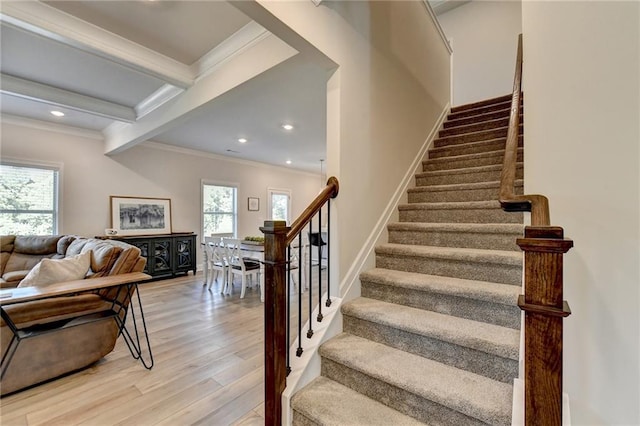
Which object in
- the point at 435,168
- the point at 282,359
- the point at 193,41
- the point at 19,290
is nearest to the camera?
the point at 282,359

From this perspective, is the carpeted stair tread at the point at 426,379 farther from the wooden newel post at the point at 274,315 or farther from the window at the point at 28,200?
the window at the point at 28,200

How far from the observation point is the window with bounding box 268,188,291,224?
783cm

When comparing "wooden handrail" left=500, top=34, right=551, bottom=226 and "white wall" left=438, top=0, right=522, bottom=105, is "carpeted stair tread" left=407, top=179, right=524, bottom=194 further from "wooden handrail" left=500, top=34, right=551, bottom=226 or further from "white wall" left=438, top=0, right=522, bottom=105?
"white wall" left=438, top=0, right=522, bottom=105

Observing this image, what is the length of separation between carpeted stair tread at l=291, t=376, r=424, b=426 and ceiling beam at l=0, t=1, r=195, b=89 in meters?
2.89

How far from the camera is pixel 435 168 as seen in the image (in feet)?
10.2

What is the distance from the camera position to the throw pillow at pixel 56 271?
7.02ft

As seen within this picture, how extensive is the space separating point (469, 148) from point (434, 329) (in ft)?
7.71

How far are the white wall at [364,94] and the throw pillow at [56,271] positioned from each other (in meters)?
2.20

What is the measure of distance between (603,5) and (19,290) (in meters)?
3.65

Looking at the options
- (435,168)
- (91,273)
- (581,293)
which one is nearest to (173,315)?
(91,273)

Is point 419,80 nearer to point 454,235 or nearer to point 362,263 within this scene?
point 454,235

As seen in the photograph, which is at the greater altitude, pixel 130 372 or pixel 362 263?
pixel 362 263

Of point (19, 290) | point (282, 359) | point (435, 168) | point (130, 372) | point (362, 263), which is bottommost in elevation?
point (130, 372)

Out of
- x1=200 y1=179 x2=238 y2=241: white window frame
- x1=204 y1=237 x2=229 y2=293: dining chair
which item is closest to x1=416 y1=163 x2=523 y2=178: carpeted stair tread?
x1=204 y1=237 x2=229 y2=293: dining chair
